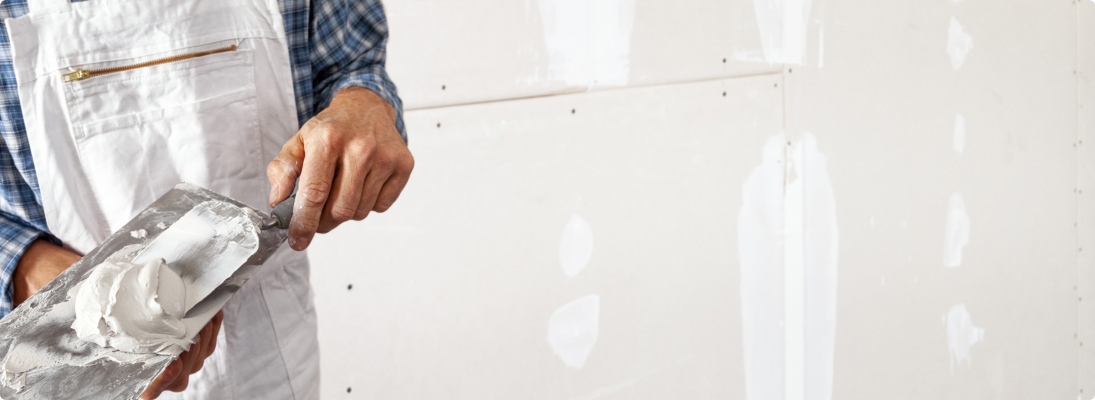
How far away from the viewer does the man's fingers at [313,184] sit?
25.7 inches

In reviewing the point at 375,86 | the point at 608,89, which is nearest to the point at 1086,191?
the point at 608,89

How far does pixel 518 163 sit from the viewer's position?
1.30m

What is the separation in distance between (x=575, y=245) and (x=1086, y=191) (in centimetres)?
191

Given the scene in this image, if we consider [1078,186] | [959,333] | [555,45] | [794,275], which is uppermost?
[555,45]

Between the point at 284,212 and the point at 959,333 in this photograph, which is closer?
the point at 284,212

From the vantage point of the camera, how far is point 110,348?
1.97 ft

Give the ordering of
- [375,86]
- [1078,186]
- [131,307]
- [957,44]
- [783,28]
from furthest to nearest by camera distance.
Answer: [1078,186]
[957,44]
[783,28]
[375,86]
[131,307]

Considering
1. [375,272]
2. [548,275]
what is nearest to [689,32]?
[548,275]

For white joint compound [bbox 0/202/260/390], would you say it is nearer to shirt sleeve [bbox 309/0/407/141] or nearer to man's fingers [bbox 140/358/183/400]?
man's fingers [bbox 140/358/183/400]

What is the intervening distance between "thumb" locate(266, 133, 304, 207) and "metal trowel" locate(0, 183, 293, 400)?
0.01 metres

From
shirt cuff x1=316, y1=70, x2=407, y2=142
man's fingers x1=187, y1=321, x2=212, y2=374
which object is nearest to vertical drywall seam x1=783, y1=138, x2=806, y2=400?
shirt cuff x1=316, y1=70, x2=407, y2=142

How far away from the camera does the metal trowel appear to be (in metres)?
0.57

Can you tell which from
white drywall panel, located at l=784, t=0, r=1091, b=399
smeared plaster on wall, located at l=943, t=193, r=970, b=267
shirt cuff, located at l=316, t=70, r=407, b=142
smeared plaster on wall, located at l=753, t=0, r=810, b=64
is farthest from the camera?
smeared plaster on wall, located at l=943, t=193, r=970, b=267

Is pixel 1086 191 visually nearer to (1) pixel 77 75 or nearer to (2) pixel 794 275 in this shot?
(2) pixel 794 275
